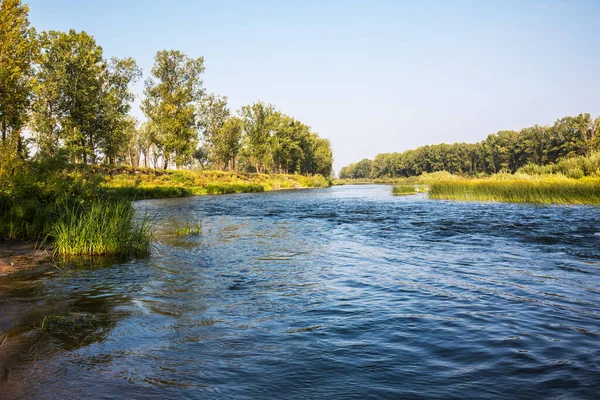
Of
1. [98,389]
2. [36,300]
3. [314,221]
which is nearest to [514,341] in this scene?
[98,389]

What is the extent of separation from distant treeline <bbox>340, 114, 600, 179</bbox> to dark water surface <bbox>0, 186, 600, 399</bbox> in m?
82.8

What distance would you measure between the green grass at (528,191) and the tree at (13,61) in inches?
1528

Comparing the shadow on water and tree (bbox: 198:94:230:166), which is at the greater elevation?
tree (bbox: 198:94:230:166)

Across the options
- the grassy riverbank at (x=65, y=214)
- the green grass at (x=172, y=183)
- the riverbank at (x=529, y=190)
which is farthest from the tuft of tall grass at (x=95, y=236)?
the green grass at (x=172, y=183)

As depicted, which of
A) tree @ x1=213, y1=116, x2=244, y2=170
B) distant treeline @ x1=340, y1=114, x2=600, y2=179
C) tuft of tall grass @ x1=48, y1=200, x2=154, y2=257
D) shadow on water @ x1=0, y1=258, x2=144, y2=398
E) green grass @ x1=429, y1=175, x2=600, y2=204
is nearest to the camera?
shadow on water @ x1=0, y1=258, x2=144, y2=398

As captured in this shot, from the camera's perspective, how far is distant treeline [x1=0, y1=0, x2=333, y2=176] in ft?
115

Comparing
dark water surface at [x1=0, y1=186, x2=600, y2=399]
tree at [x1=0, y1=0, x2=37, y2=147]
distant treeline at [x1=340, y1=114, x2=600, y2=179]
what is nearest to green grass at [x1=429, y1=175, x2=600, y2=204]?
dark water surface at [x1=0, y1=186, x2=600, y2=399]

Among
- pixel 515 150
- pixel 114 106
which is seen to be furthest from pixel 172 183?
pixel 515 150

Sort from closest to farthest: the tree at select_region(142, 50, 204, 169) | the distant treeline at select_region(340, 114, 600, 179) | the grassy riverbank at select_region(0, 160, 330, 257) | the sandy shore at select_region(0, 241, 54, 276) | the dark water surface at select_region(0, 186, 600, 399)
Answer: the dark water surface at select_region(0, 186, 600, 399) → the sandy shore at select_region(0, 241, 54, 276) → the grassy riverbank at select_region(0, 160, 330, 257) → the tree at select_region(142, 50, 204, 169) → the distant treeline at select_region(340, 114, 600, 179)

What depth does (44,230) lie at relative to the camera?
13195mm

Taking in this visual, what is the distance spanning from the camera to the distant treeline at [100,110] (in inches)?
1380

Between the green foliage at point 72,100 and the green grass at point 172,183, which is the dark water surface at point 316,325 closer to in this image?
the green grass at point 172,183

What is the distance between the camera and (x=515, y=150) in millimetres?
126562

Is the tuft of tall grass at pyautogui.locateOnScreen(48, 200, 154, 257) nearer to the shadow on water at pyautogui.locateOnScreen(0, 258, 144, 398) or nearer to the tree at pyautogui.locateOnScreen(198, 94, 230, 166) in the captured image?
the shadow on water at pyautogui.locateOnScreen(0, 258, 144, 398)
